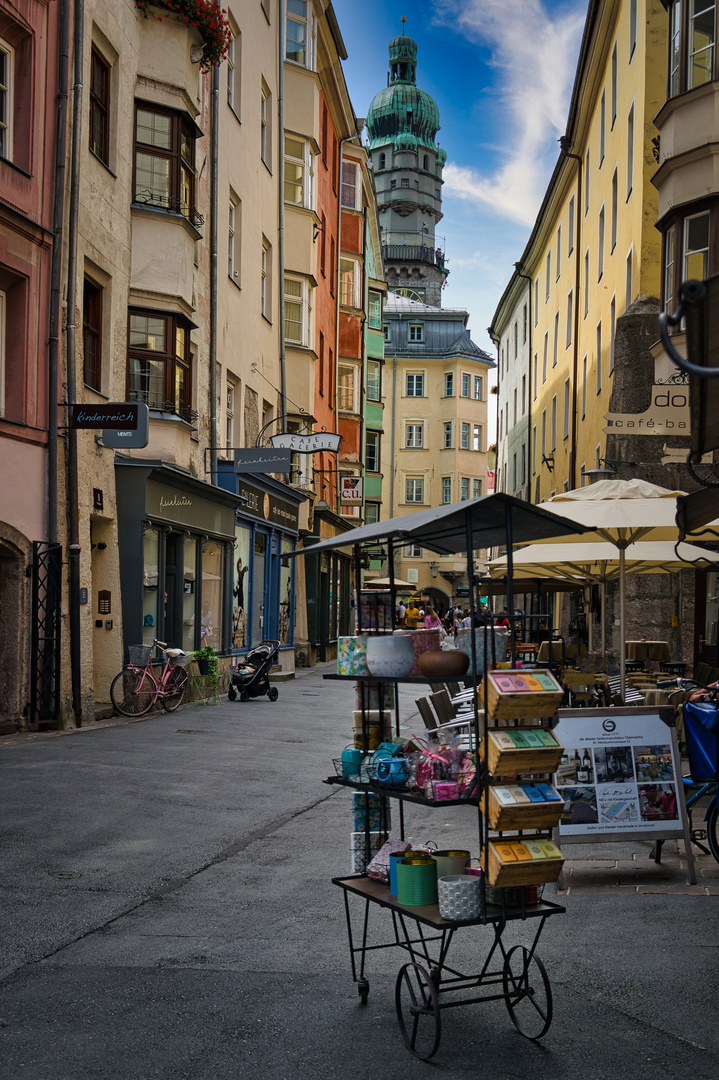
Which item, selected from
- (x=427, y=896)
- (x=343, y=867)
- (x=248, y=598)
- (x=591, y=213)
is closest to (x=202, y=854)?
(x=343, y=867)

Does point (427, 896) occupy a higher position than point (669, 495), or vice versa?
point (669, 495)

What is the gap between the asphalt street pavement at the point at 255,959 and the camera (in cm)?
473

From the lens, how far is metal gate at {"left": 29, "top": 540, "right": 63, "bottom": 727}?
50.3 feet

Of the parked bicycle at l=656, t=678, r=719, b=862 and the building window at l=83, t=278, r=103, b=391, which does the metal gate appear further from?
the parked bicycle at l=656, t=678, r=719, b=862

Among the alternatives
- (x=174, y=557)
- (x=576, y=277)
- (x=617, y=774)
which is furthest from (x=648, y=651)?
(x=576, y=277)

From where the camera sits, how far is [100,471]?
57.1 feet

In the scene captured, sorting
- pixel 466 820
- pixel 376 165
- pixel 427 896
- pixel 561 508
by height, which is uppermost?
pixel 376 165

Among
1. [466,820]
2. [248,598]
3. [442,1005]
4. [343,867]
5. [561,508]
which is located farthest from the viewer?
[248,598]

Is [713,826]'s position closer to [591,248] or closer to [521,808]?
[521,808]

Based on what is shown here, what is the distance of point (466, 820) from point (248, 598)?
1703cm

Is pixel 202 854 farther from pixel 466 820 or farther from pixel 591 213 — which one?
pixel 591 213

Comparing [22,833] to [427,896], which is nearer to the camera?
[427,896]

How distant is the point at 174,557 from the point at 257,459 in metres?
3.08

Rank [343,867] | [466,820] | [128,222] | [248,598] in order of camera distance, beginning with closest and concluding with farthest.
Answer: [343,867], [466,820], [128,222], [248,598]
